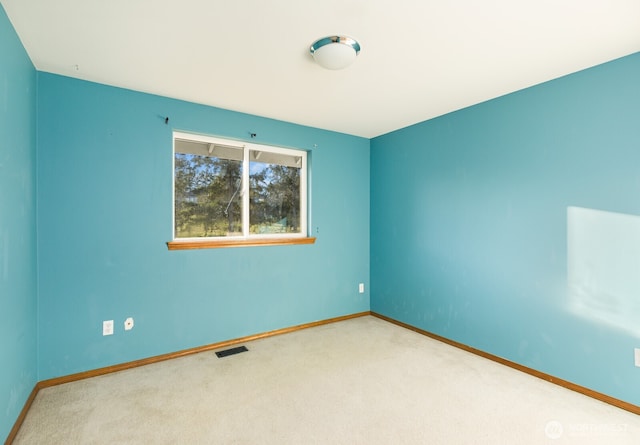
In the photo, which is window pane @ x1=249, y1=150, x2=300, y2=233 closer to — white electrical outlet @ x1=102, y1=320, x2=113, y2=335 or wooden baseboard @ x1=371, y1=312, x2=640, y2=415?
white electrical outlet @ x1=102, y1=320, x2=113, y2=335

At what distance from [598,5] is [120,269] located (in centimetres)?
360

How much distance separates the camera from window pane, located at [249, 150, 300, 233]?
11.3 feet

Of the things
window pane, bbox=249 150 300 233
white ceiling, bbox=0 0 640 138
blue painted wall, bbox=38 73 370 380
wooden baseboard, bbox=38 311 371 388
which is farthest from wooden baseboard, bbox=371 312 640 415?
white ceiling, bbox=0 0 640 138

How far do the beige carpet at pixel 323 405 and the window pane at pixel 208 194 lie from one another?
1.22 meters

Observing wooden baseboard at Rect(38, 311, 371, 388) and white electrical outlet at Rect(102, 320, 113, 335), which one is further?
white electrical outlet at Rect(102, 320, 113, 335)

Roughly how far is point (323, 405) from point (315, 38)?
237cm

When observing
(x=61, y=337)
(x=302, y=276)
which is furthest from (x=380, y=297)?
(x=61, y=337)

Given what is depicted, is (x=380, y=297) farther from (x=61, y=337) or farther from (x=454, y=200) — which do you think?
(x=61, y=337)

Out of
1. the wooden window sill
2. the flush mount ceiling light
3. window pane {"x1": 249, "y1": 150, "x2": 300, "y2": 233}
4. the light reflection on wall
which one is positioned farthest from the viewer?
window pane {"x1": 249, "y1": 150, "x2": 300, "y2": 233}

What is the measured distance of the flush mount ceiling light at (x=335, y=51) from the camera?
6.32ft

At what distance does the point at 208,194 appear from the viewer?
3.16 meters

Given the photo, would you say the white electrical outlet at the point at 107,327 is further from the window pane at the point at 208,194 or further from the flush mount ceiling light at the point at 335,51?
the flush mount ceiling light at the point at 335,51

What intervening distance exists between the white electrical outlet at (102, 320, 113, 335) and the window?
796mm

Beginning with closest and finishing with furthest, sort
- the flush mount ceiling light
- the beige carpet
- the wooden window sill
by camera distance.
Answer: the beige carpet, the flush mount ceiling light, the wooden window sill
